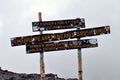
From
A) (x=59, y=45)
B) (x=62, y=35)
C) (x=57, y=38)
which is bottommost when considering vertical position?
(x=59, y=45)

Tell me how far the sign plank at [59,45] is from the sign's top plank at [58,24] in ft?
4.67

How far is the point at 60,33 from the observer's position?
53594 mm

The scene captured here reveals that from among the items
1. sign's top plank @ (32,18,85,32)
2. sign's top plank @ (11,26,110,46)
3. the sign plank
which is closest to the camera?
sign's top plank @ (11,26,110,46)

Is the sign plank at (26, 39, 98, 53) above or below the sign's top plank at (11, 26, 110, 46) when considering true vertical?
below

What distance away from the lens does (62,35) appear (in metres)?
53.6

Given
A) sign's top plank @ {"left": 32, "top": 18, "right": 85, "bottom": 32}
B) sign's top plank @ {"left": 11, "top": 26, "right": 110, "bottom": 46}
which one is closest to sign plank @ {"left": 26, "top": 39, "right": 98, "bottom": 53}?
sign's top plank @ {"left": 11, "top": 26, "right": 110, "bottom": 46}

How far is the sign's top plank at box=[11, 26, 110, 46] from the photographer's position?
174 ft

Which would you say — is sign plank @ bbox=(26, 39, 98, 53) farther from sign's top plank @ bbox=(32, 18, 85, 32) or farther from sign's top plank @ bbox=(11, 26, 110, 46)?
sign's top plank @ bbox=(32, 18, 85, 32)

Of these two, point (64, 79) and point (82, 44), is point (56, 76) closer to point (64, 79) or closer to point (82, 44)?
point (64, 79)

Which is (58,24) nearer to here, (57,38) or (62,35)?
(62,35)

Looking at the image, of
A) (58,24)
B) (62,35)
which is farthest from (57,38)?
(58,24)

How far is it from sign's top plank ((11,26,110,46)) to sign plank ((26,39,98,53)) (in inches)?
18.1

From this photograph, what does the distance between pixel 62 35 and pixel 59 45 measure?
0.95 metres

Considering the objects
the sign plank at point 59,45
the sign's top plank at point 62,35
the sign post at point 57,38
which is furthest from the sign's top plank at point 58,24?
the sign plank at point 59,45
